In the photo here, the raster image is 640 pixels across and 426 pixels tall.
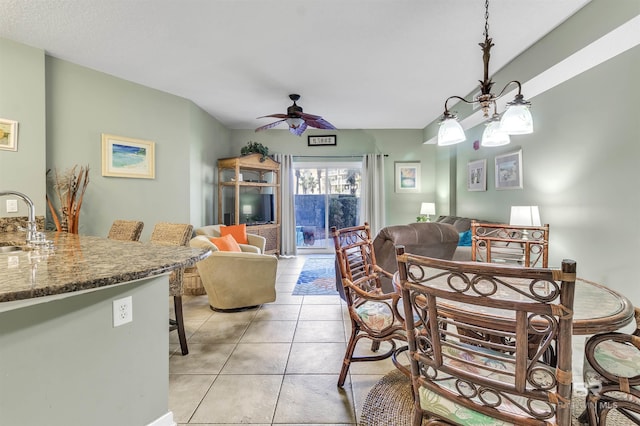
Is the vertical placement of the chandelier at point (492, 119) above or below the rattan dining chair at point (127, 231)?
above

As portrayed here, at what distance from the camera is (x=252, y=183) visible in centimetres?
527

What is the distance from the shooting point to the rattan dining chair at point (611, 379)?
1.19m

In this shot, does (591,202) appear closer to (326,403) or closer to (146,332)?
(326,403)

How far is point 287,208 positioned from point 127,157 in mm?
3029

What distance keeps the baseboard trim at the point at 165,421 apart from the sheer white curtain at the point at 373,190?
4903 mm

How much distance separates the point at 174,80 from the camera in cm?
354

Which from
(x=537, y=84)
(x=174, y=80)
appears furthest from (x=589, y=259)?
(x=174, y=80)

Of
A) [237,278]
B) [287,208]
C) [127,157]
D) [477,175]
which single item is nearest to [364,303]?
[237,278]

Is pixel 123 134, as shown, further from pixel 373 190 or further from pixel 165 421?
pixel 373 190

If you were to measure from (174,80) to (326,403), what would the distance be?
12.3 ft

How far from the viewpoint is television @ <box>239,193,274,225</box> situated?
5.41m

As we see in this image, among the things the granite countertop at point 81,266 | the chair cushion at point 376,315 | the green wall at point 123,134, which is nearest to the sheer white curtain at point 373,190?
the green wall at point 123,134

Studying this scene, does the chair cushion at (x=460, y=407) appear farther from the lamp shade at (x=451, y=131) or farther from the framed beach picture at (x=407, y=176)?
the framed beach picture at (x=407, y=176)

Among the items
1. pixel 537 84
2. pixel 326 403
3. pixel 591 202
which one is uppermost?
pixel 537 84
